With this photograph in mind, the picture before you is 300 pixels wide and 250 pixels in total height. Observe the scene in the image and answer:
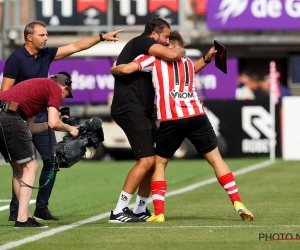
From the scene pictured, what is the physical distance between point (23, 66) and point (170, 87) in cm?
156

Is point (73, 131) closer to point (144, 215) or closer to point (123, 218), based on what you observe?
point (123, 218)

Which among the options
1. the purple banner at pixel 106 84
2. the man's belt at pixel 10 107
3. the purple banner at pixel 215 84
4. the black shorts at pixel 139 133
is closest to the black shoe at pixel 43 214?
the black shorts at pixel 139 133

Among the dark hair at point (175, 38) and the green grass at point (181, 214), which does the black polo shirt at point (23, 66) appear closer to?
the dark hair at point (175, 38)

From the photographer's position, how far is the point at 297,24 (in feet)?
90.3

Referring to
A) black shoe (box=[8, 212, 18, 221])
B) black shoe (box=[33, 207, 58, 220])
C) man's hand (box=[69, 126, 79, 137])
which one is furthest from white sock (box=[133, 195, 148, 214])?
black shoe (box=[8, 212, 18, 221])

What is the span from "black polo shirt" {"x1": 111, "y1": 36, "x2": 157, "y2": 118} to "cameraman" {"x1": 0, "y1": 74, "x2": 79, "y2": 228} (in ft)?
1.96

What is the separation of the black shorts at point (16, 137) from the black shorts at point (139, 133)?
0.98 metres

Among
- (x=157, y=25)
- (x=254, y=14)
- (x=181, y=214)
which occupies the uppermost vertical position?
(x=157, y=25)

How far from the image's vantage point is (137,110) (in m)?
10.1

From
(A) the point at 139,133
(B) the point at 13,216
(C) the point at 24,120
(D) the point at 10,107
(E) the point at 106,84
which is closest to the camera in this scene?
(D) the point at 10,107

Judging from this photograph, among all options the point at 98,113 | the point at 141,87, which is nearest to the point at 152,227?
the point at 141,87

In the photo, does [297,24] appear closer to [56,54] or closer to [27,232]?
[56,54]

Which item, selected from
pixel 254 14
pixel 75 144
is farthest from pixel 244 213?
pixel 254 14

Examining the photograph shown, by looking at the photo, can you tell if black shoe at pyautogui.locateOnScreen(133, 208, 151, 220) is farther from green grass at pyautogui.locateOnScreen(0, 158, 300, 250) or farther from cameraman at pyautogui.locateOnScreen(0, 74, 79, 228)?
cameraman at pyautogui.locateOnScreen(0, 74, 79, 228)
